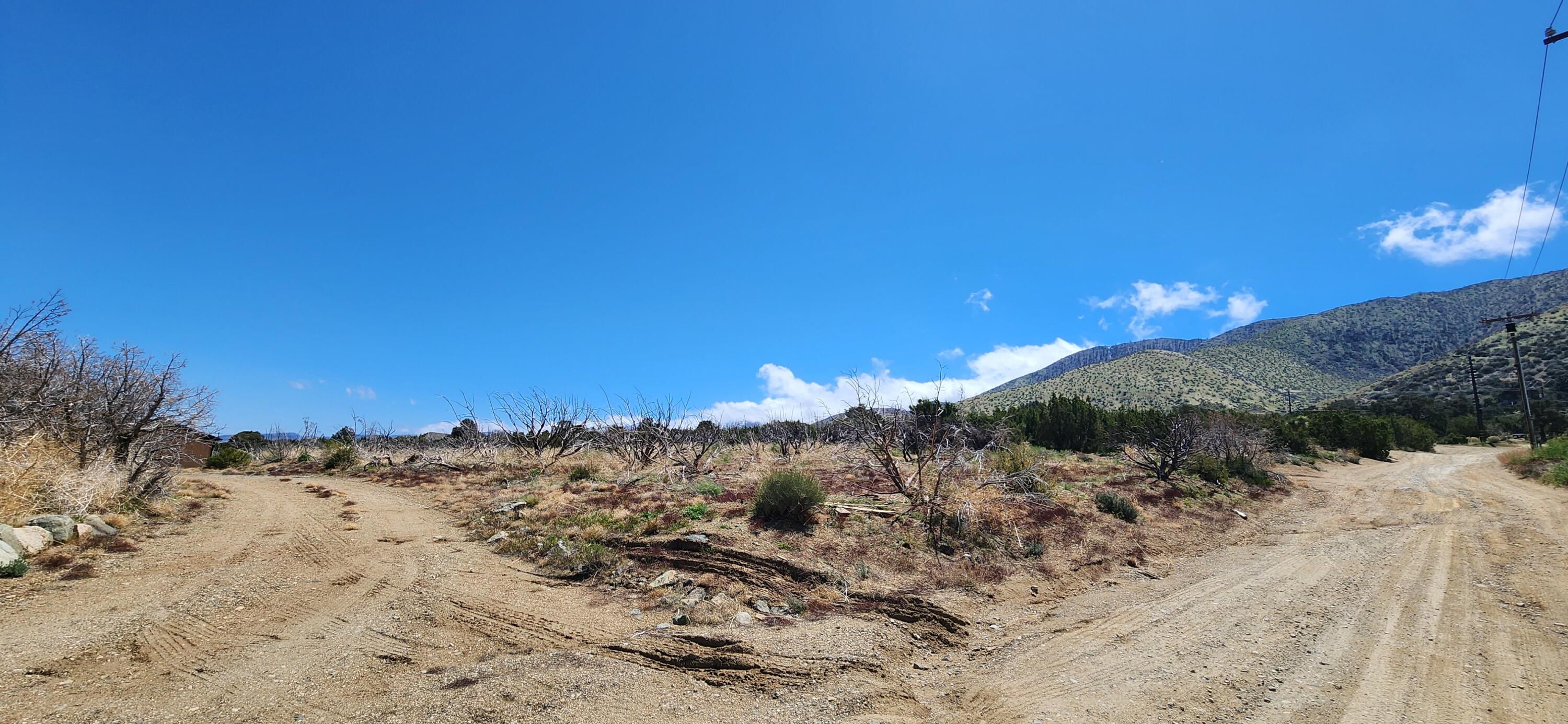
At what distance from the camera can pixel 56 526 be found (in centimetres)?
1023

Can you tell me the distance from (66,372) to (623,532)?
16.2 metres

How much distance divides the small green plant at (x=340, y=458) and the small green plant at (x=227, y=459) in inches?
251

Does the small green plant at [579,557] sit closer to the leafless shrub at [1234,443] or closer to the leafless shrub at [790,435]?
the leafless shrub at [790,435]

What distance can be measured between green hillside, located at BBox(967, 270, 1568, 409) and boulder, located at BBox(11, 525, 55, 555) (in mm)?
80449

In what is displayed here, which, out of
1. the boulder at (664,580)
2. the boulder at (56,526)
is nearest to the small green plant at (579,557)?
the boulder at (664,580)

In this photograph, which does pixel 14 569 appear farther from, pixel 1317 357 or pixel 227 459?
pixel 1317 357

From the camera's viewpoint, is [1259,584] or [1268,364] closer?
[1259,584]

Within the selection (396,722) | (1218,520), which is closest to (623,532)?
(396,722)

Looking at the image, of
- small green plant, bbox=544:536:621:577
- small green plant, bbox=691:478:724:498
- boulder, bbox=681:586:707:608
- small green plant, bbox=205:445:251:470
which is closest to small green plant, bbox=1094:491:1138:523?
small green plant, bbox=691:478:724:498

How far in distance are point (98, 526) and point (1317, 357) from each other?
411ft

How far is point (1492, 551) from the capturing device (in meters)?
10.9

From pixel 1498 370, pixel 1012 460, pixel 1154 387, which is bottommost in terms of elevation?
pixel 1012 460

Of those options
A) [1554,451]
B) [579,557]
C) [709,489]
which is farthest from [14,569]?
[1554,451]

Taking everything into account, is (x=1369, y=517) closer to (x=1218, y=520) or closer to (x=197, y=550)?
(x=1218, y=520)
